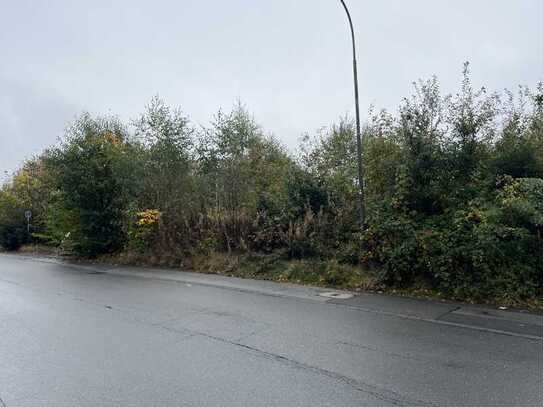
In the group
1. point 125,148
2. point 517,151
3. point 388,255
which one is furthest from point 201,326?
point 125,148

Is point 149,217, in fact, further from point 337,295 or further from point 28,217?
point 28,217

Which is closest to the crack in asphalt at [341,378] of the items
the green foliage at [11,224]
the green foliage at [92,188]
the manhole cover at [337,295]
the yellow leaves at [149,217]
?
the manhole cover at [337,295]

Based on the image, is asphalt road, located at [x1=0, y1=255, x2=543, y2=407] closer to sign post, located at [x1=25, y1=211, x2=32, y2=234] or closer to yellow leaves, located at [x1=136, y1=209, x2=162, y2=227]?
yellow leaves, located at [x1=136, y1=209, x2=162, y2=227]

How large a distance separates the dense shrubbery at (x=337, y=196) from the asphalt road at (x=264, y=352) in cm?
154

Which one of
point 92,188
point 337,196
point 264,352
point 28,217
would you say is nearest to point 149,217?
point 92,188

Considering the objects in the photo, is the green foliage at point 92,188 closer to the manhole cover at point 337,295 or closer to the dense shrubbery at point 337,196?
the dense shrubbery at point 337,196

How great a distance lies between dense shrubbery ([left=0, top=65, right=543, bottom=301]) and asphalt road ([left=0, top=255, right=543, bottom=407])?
5.04 ft

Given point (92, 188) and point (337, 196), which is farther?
point (92, 188)

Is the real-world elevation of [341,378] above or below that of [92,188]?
below

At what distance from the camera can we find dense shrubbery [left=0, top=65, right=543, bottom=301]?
9188 mm

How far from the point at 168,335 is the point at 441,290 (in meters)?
6.19

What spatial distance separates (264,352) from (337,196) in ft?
28.4

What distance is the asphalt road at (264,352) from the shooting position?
436 centimetres

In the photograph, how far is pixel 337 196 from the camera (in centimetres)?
1371
